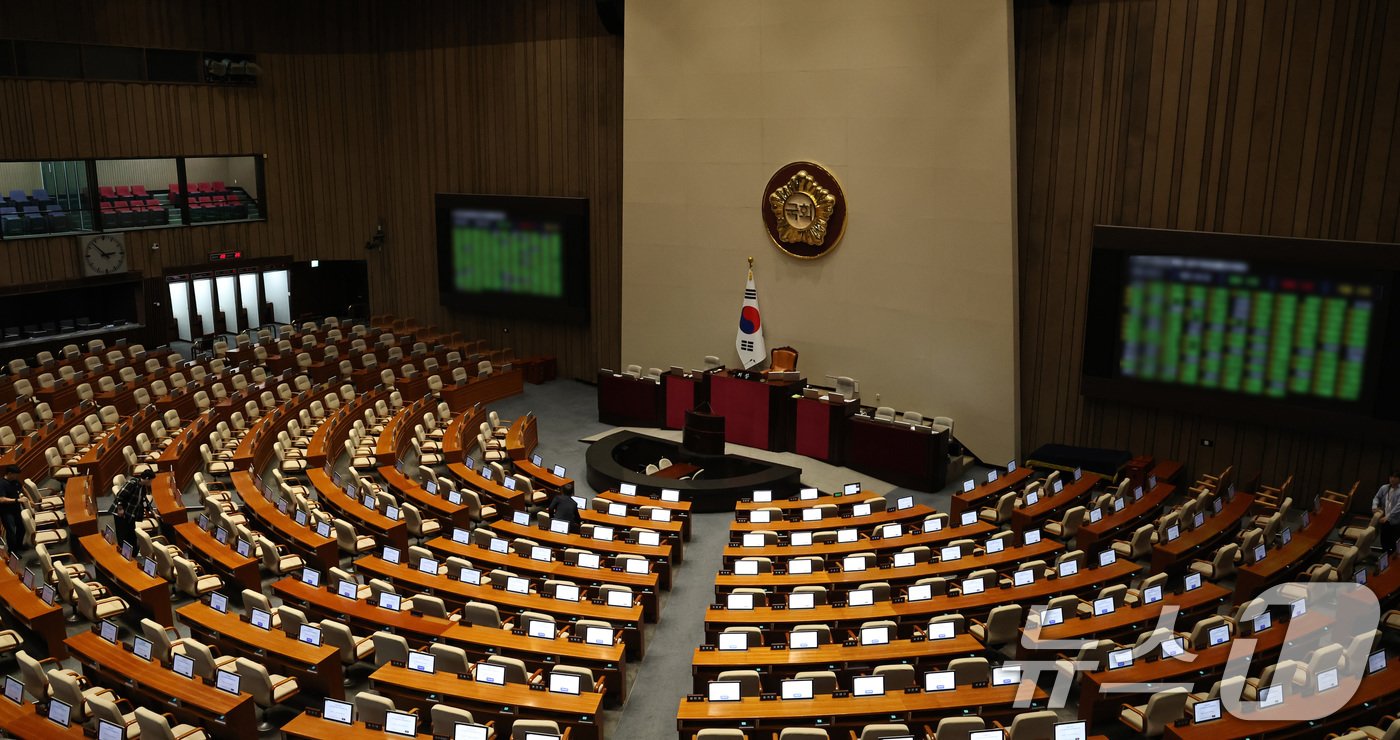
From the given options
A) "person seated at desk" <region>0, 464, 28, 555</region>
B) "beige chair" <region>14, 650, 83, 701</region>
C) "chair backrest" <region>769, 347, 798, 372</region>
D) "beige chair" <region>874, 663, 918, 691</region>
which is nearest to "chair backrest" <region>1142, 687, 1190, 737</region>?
"beige chair" <region>874, 663, 918, 691</region>

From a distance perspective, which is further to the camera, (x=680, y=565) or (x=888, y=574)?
(x=680, y=565)

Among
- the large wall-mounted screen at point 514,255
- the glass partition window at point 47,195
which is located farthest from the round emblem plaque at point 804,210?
the glass partition window at point 47,195

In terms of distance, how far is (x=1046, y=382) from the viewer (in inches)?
678

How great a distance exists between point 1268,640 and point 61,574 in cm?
1202

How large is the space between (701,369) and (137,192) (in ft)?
43.4

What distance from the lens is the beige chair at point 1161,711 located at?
8578mm

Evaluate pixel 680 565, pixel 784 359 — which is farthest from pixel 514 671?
pixel 784 359

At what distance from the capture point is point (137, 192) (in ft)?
76.7

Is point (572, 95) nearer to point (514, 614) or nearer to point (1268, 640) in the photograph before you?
point (514, 614)

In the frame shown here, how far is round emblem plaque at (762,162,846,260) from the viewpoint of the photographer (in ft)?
59.9

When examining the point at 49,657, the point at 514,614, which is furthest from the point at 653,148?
the point at 49,657

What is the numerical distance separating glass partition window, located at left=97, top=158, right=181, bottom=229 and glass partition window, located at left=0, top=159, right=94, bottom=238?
1.31ft

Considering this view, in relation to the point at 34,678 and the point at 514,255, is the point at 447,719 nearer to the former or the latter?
the point at 34,678

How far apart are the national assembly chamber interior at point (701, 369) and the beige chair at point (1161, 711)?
37 millimetres
